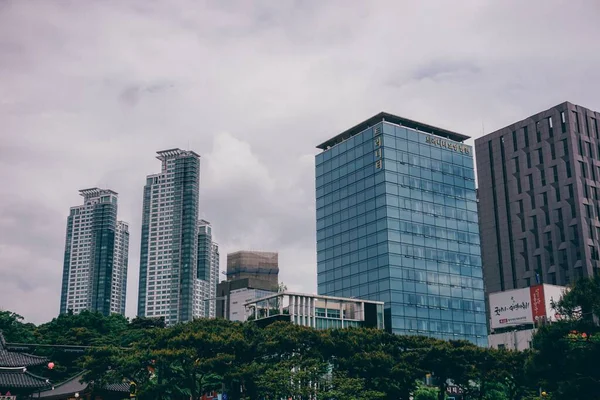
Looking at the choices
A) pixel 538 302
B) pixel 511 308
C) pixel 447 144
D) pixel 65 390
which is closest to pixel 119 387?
pixel 65 390

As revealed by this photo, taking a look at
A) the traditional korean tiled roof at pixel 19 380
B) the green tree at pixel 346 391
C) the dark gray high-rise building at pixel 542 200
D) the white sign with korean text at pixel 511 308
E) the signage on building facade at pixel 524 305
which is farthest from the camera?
the dark gray high-rise building at pixel 542 200

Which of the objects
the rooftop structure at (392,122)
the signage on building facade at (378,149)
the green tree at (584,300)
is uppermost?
the rooftop structure at (392,122)

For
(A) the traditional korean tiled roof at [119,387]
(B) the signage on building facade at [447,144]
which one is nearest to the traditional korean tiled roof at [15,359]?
(A) the traditional korean tiled roof at [119,387]

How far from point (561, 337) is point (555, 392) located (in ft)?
16.3

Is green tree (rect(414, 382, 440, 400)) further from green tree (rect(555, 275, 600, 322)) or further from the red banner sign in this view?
the red banner sign

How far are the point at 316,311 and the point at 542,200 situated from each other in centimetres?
7006

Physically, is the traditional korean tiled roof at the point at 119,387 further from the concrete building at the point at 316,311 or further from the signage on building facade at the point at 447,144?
the signage on building facade at the point at 447,144

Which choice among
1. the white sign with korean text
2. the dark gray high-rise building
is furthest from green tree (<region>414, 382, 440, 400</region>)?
the dark gray high-rise building

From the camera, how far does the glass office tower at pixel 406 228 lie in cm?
13312

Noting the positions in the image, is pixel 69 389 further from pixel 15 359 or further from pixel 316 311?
pixel 316 311

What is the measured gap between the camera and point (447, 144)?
149375 millimetres

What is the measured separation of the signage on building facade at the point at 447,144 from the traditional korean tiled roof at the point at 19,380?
94.7 metres

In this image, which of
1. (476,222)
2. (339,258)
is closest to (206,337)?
(339,258)

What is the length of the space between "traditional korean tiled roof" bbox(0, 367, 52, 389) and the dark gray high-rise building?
100 meters
